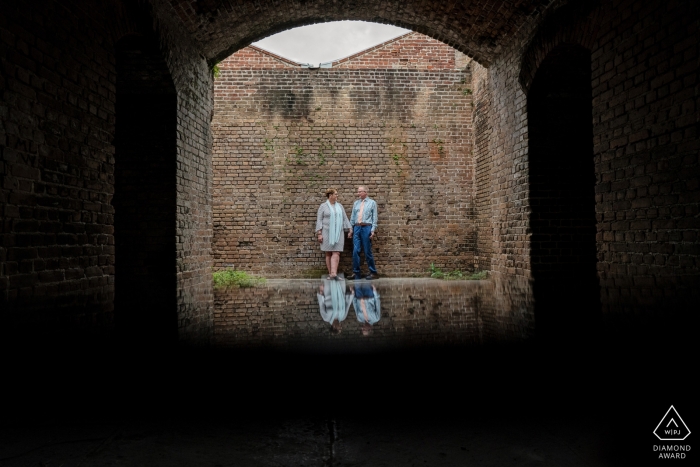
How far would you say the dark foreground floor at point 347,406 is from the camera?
166 centimetres

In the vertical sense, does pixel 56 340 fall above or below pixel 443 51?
below

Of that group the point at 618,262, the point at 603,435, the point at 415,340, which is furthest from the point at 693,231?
the point at 603,435

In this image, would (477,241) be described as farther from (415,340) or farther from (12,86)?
(12,86)

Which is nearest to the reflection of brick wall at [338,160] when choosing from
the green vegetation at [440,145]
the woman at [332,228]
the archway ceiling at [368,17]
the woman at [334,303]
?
the green vegetation at [440,145]

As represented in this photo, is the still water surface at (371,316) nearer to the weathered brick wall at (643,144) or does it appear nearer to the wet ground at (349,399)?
the wet ground at (349,399)

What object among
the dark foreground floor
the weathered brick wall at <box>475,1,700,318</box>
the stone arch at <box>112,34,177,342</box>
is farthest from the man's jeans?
the dark foreground floor

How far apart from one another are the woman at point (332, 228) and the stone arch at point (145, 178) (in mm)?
4170

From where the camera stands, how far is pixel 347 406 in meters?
2.09

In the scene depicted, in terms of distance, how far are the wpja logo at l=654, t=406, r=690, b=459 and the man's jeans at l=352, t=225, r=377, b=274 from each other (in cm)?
779

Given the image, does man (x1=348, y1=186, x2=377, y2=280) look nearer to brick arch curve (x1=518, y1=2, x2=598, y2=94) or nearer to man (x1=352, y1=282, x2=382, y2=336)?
man (x1=352, y1=282, x2=382, y2=336)

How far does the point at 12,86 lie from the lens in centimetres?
308

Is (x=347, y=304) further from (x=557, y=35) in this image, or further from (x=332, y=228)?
(x=332, y=228)

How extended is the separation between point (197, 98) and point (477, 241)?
622cm

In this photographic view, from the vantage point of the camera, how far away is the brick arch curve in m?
4.77
